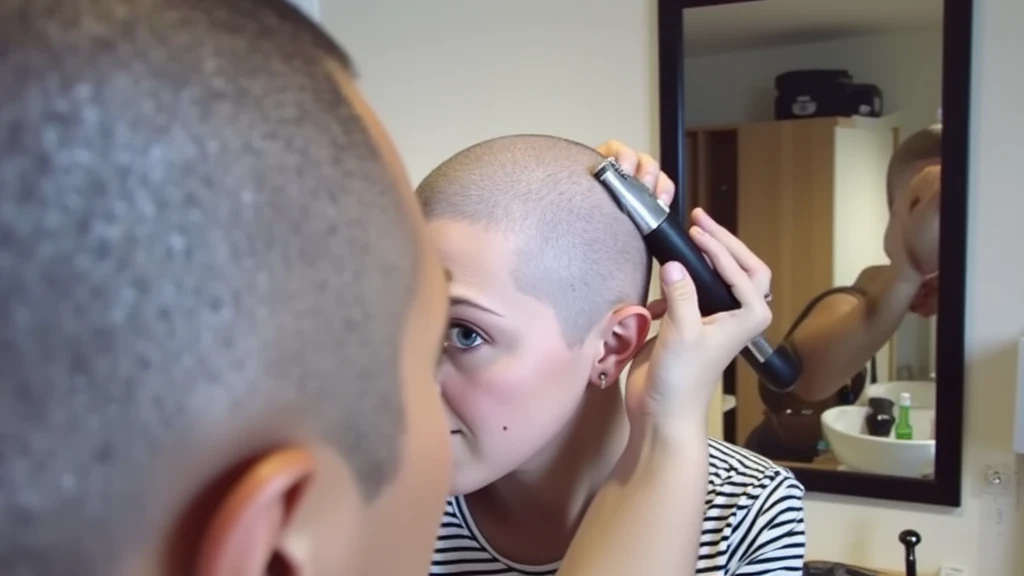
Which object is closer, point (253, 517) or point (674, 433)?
point (253, 517)

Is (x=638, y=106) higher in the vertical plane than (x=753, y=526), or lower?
higher

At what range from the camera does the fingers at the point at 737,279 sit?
31.6 inches

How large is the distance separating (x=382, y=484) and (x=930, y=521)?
1.46 metres

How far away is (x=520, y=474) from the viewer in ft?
2.92

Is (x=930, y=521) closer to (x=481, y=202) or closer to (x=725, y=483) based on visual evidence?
(x=725, y=483)

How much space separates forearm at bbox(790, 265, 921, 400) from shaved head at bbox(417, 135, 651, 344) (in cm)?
84

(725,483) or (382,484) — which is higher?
(382,484)

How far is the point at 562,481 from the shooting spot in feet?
2.90

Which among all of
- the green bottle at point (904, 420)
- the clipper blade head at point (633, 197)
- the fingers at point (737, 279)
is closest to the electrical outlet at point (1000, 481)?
the green bottle at point (904, 420)

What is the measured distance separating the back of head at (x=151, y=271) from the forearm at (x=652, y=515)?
0.42 metres

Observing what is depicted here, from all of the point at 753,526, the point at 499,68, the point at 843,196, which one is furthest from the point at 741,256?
the point at 499,68

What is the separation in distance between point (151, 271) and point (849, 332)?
1446 millimetres

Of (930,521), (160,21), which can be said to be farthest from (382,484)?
(930,521)

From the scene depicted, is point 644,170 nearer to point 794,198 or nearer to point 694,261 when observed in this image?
point 694,261
